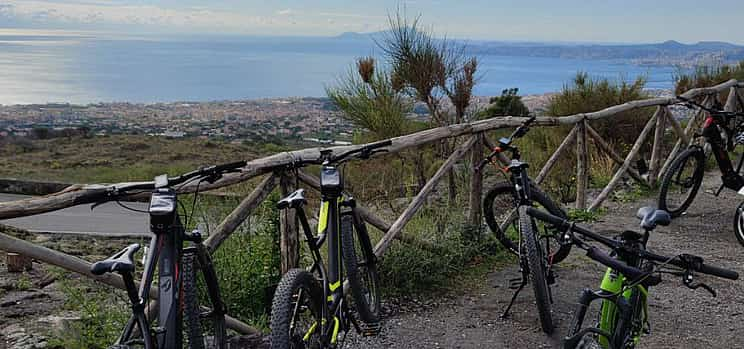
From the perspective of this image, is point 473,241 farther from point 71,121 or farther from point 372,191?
point 71,121

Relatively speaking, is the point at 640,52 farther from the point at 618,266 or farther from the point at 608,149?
the point at 618,266

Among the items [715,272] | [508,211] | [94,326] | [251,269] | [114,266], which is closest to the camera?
[114,266]

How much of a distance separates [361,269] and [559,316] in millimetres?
1401

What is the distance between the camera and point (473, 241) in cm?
543

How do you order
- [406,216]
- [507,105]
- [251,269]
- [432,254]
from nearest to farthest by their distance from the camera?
1. [251,269]
2. [406,216]
3. [432,254]
4. [507,105]

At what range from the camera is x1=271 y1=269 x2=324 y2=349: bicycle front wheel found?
2.57 m

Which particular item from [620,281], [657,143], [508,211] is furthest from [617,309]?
[657,143]

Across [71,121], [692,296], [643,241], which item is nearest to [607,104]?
[692,296]

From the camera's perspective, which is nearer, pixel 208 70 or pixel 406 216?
pixel 406 216

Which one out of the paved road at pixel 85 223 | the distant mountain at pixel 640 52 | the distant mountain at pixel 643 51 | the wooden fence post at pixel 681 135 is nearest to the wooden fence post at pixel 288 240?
the paved road at pixel 85 223

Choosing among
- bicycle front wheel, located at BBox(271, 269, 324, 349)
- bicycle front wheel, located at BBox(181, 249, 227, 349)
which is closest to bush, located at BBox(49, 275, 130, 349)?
bicycle front wheel, located at BBox(181, 249, 227, 349)

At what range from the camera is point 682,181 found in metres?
6.61

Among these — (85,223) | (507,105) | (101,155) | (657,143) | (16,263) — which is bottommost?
(85,223)

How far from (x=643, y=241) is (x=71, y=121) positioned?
14528 mm
